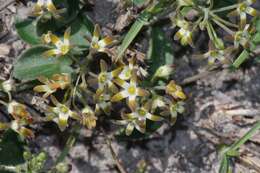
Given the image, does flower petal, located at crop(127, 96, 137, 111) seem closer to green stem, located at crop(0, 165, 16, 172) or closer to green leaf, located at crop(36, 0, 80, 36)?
green leaf, located at crop(36, 0, 80, 36)

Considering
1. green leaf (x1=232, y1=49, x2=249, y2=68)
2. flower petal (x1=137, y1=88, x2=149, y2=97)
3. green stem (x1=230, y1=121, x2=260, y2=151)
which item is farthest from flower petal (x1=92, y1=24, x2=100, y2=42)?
green stem (x1=230, y1=121, x2=260, y2=151)

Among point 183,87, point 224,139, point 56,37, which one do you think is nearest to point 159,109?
point 183,87

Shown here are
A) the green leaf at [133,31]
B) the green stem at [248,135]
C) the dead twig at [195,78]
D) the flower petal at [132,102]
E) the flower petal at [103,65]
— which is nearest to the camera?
the flower petal at [103,65]

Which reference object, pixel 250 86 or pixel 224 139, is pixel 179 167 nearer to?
pixel 224 139

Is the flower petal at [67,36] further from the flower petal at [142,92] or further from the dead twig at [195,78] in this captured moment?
the dead twig at [195,78]

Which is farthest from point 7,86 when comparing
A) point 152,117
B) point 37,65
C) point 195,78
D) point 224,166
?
point 224,166

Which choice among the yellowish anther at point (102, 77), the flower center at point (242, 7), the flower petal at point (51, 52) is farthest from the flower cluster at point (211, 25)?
the flower petal at point (51, 52)
